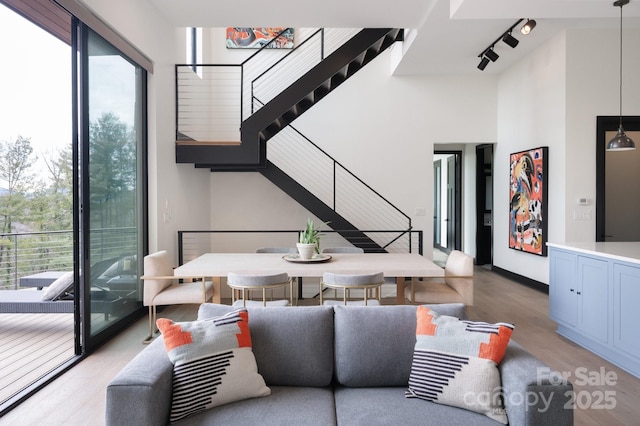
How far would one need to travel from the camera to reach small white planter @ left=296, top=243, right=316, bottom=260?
4.00m

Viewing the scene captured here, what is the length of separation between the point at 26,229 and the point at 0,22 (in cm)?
182

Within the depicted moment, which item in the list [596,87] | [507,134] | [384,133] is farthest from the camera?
[384,133]

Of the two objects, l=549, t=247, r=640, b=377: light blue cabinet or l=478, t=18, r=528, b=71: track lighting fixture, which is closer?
l=549, t=247, r=640, b=377: light blue cabinet

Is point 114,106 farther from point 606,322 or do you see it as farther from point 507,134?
point 507,134

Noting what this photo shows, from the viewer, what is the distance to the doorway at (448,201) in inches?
362

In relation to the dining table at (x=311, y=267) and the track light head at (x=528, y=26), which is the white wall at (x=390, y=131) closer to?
the track light head at (x=528, y=26)

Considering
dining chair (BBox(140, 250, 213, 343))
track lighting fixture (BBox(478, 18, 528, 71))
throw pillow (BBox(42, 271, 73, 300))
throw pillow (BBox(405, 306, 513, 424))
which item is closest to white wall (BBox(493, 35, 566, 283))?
track lighting fixture (BBox(478, 18, 528, 71))

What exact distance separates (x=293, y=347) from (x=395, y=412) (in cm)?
58

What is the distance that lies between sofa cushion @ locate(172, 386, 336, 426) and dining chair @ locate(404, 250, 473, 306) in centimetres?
212

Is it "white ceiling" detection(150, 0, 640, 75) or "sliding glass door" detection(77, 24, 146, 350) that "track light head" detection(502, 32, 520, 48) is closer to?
"white ceiling" detection(150, 0, 640, 75)

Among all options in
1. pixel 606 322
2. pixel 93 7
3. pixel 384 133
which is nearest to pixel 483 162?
pixel 384 133

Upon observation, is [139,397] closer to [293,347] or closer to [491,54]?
[293,347]

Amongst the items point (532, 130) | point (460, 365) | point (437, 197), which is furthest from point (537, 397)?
point (437, 197)

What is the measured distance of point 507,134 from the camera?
688cm
